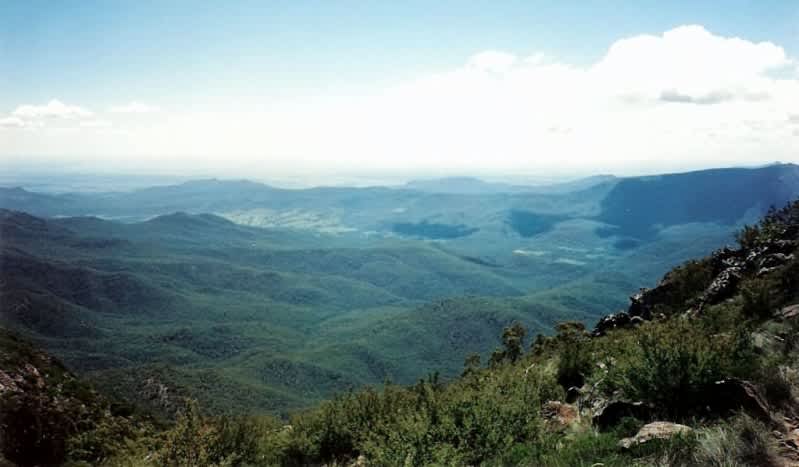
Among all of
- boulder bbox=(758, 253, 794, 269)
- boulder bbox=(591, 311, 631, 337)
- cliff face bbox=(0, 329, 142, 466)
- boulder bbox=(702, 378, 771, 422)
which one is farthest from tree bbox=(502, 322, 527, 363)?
boulder bbox=(702, 378, 771, 422)

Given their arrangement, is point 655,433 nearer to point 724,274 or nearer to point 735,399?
point 735,399

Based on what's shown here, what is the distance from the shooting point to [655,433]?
7629mm

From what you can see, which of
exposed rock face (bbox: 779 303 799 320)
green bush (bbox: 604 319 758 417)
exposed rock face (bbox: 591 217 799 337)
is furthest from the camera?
exposed rock face (bbox: 591 217 799 337)

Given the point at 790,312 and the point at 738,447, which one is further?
the point at 790,312

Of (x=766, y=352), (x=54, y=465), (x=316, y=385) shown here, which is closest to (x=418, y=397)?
(x=766, y=352)

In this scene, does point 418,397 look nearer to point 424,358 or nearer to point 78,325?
point 424,358

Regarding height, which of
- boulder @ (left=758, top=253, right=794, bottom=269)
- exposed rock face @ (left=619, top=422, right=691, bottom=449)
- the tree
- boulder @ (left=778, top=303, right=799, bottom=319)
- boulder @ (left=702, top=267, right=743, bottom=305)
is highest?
boulder @ (left=758, top=253, right=794, bottom=269)

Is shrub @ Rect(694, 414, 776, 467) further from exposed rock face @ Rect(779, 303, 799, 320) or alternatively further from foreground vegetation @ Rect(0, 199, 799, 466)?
exposed rock face @ Rect(779, 303, 799, 320)

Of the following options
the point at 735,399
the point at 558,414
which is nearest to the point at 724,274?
the point at 558,414

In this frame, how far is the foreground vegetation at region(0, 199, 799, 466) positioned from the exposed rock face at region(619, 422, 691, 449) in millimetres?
66

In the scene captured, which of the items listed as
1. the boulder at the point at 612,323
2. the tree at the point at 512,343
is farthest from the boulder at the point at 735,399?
the tree at the point at 512,343

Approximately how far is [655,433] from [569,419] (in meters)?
3.75

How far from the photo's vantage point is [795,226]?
1125 inches

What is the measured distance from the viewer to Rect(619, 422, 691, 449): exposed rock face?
7426mm
